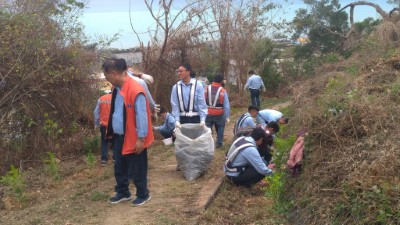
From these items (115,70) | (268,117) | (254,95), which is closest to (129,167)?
(115,70)

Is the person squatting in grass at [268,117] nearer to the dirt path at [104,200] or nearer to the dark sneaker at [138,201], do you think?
the dirt path at [104,200]

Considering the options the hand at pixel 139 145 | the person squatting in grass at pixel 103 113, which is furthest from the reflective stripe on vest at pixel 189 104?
the hand at pixel 139 145

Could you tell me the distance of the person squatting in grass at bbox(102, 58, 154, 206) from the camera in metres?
4.95

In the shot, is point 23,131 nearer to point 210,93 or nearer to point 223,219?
point 210,93

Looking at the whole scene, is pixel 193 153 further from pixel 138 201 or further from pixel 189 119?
pixel 138 201

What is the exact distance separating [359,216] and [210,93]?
17.6 ft

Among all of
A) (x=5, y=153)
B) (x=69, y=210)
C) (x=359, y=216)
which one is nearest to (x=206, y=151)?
(x=69, y=210)

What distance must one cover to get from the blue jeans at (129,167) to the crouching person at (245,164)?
4.67 ft

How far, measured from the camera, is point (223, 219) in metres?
4.98

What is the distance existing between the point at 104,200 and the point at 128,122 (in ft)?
3.96

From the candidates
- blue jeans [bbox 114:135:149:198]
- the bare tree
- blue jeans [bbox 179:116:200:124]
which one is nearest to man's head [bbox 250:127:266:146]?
blue jeans [bbox 179:116:200:124]

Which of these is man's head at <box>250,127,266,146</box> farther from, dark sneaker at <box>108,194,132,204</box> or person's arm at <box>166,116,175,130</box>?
dark sneaker at <box>108,194,132,204</box>

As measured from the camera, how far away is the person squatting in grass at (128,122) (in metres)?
4.95

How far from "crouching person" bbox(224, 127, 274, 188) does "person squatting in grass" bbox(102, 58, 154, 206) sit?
1.48m
